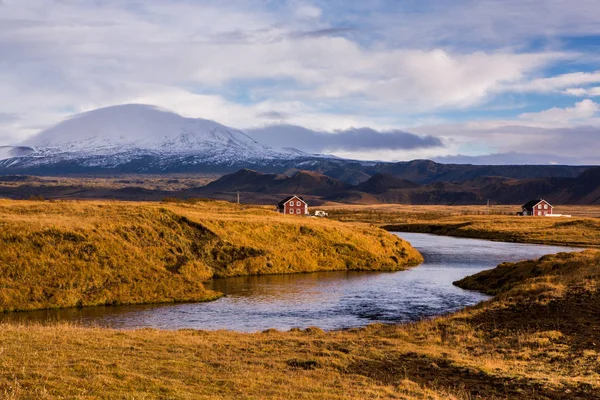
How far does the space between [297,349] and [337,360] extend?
2548 mm

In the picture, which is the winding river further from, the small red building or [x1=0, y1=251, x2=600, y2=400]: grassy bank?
the small red building

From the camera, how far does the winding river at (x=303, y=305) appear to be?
33828mm

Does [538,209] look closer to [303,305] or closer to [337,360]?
[303,305]

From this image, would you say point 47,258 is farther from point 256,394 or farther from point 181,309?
point 256,394

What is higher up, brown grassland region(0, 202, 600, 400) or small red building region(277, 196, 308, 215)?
small red building region(277, 196, 308, 215)

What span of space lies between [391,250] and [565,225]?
6629 centimetres

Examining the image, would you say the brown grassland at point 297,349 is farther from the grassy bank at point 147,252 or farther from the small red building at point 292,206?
the small red building at point 292,206

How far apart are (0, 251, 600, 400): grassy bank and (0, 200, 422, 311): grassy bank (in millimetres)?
13559

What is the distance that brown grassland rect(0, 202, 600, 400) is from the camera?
16172 millimetres

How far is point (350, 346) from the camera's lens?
23672 millimetres

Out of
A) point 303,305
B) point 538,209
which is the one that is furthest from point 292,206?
point 303,305

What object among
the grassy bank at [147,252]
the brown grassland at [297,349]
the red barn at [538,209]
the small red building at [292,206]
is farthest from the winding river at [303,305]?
the red barn at [538,209]

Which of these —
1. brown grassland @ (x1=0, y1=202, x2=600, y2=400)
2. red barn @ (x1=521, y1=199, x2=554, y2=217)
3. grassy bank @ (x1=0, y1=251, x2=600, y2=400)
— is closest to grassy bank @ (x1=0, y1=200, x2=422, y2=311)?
brown grassland @ (x1=0, y1=202, x2=600, y2=400)

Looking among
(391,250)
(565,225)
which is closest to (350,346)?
(391,250)
